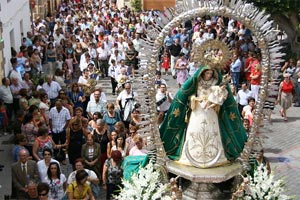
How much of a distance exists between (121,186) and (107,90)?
9.20 metres

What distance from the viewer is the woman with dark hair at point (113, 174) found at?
11.4 meters

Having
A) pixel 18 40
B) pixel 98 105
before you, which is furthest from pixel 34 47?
pixel 98 105

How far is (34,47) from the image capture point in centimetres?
2200

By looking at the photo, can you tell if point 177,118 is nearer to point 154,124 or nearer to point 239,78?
point 154,124

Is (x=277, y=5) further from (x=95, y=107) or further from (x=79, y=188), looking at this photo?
(x=79, y=188)

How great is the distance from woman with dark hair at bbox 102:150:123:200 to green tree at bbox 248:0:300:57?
1195cm

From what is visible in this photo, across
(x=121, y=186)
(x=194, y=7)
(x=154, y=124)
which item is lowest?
(x=121, y=186)

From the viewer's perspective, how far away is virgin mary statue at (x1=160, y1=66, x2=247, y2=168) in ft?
34.5

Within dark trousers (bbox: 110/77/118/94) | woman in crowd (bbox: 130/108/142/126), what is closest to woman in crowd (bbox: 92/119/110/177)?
woman in crowd (bbox: 130/108/142/126)

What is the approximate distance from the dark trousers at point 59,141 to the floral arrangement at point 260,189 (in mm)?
5115

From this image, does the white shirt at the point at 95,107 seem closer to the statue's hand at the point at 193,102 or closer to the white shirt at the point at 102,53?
the statue's hand at the point at 193,102

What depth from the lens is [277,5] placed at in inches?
883

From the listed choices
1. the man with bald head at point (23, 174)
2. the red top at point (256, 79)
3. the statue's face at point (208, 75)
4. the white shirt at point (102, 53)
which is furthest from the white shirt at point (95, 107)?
the white shirt at point (102, 53)

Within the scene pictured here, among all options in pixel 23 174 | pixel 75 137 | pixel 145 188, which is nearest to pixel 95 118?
pixel 75 137
